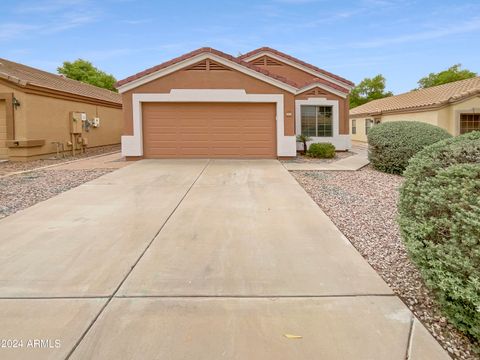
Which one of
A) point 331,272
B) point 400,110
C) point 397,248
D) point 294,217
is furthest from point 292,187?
point 400,110

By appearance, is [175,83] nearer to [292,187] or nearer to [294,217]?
[292,187]

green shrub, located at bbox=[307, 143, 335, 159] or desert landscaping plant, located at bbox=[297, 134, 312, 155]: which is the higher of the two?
desert landscaping plant, located at bbox=[297, 134, 312, 155]

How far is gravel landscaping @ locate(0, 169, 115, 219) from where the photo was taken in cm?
766

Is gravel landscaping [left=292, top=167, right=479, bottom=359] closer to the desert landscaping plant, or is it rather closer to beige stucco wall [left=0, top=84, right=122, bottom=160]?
the desert landscaping plant

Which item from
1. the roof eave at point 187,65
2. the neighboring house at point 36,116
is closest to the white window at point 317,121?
the roof eave at point 187,65

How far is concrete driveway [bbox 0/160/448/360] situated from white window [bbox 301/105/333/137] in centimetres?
1256

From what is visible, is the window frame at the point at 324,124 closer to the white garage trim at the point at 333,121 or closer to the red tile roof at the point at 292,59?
the white garage trim at the point at 333,121

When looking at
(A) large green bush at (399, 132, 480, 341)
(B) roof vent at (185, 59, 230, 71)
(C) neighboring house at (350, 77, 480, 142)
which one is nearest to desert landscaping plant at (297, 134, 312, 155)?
(B) roof vent at (185, 59, 230, 71)

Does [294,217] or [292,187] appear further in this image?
[292,187]

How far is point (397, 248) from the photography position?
4852mm

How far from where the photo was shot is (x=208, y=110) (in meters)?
14.9

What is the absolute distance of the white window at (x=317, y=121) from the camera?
18.9 metres

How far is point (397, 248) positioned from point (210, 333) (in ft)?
9.84

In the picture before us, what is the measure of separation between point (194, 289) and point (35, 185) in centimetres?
777
